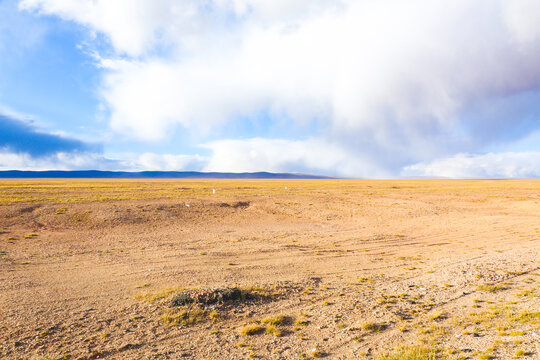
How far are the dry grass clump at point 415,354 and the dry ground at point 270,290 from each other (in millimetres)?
73

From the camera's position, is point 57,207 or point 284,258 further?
point 57,207

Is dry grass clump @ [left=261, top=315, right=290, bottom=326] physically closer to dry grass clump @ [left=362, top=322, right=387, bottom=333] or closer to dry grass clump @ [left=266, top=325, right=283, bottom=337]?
dry grass clump @ [left=266, top=325, right=283, bottom=337]

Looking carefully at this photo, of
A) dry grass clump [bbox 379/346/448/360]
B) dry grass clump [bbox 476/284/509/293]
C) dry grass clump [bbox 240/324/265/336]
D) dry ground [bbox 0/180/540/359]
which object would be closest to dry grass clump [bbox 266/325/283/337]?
dry ground [bbox 0/180/540/359]

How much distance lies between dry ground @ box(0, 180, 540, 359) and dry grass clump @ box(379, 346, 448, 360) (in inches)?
2.9

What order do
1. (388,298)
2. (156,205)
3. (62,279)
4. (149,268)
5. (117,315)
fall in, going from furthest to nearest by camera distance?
(156,205) < (149,268) < (62,279) < (388,298) < (117,315)

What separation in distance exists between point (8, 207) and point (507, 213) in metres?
62.9

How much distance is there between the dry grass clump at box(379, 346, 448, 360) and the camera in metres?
8.58

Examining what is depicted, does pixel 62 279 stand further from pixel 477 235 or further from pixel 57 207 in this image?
pixel 477 235

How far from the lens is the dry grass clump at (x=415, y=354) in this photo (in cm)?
858

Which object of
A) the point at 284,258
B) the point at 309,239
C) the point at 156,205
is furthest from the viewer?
the point at 156,205

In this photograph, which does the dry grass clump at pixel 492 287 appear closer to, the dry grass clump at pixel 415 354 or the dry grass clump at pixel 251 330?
the dry grass clump at pixel 415 354

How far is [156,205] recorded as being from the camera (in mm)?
40688

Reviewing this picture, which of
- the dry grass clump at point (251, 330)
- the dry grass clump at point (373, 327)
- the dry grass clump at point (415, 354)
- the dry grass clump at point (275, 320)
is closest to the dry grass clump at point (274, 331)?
the dry grass clump at point (251, 330)

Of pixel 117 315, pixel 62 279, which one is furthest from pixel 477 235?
pixel 62 279
